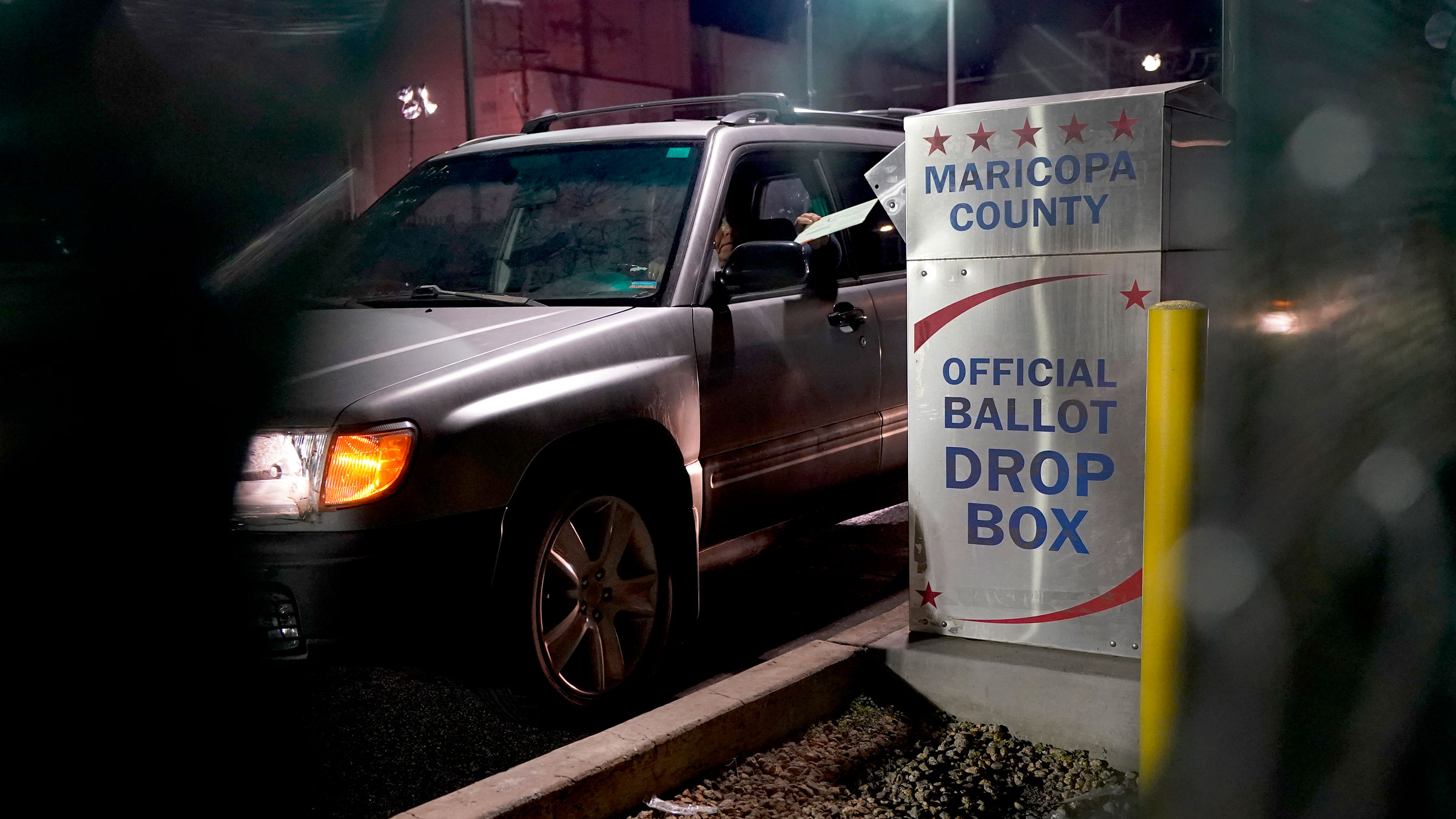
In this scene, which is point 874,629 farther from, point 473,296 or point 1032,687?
point 473,296

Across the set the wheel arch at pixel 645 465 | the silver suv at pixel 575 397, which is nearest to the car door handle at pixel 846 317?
the silver suv at pixel 575 397

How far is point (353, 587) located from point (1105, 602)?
2.03 metres

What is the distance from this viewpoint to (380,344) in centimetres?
363

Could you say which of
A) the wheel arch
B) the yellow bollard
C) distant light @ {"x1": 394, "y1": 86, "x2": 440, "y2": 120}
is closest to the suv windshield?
the wheel arch

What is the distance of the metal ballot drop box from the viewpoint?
3.34m

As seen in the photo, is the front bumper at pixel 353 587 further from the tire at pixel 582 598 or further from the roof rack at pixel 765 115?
the roof rack at pixel 765 115

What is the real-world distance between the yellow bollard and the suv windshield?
218 centimetres

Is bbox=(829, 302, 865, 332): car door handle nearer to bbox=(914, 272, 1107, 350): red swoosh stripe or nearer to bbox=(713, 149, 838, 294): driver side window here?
bbox=(713, 149, 838, 294): driver side window

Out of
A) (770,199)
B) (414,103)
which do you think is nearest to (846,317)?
(770,199)

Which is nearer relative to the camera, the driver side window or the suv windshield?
the suv windshield

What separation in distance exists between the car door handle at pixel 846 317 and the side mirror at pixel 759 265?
589mm

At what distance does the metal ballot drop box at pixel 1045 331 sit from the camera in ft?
10.9

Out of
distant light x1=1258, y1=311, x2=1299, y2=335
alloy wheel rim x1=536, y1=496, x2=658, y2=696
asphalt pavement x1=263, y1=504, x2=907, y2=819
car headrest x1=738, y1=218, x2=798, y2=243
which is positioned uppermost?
car headrest x1=738, y1=218, x2=798, y2=243

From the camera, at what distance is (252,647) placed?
10.5ft
